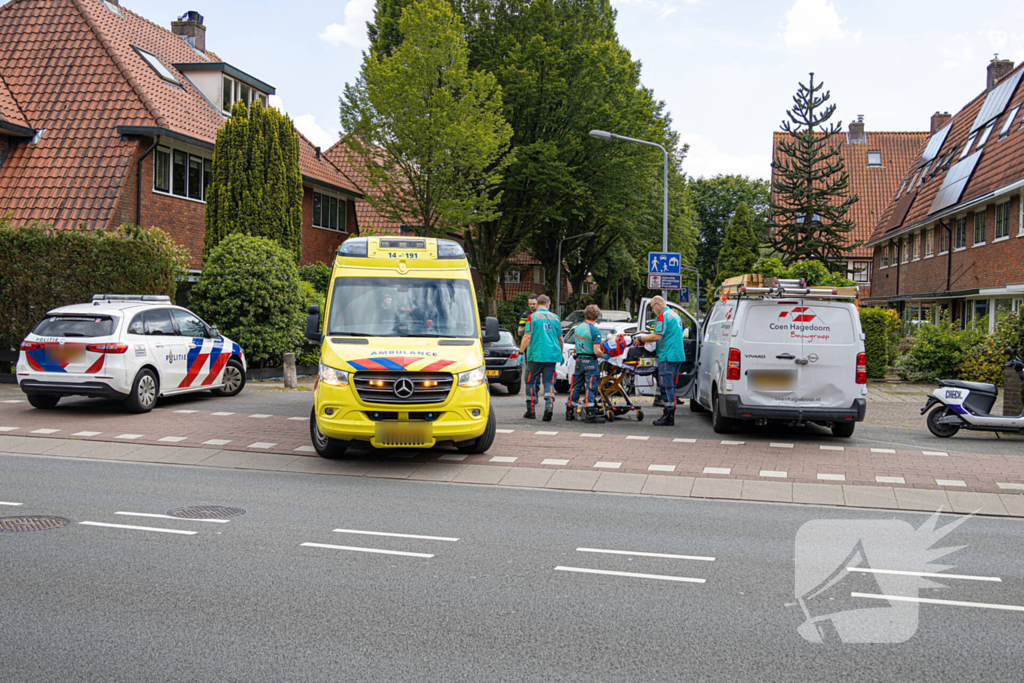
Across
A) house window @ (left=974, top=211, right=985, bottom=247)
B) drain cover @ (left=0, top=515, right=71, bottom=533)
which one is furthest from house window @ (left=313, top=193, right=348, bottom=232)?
drain cover @ (left=0, top=515, right=71, bottom=533)

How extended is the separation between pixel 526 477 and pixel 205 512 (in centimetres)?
335

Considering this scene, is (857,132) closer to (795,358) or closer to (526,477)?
(795,358)

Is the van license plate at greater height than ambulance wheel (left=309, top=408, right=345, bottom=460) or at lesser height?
greater

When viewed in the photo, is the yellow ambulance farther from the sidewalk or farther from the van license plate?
the van license plate

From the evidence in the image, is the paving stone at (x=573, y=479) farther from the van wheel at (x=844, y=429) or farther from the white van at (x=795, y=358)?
the van wheel at (x=844, y=429)

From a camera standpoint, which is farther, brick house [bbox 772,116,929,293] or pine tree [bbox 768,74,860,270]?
brick house [bbox 772,116,929,293]

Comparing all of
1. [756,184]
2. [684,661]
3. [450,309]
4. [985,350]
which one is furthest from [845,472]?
[756,184]

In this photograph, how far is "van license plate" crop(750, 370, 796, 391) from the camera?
11.4m

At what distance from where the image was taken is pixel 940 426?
12.1m

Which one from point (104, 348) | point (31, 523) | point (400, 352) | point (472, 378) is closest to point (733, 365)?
point (472, 378)

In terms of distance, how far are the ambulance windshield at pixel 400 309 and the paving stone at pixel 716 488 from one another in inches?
121

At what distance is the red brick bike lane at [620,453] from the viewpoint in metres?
9.39

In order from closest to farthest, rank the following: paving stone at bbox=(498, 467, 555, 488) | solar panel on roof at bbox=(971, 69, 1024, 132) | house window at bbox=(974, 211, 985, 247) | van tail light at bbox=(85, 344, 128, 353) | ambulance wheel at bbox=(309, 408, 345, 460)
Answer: paving stone at bbox=(498, 467, 555, 488) → ambulance wheel at bbox=(309, 408, 345, 460) → van tail light at bbox=(85, 344, 128, 353) → house window at bbox=(974, 211, 985, 247) → solar panel on roof at bbox=(971, 69, 1024, 132)

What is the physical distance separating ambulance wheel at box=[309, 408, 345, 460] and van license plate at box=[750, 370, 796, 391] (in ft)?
18.0
